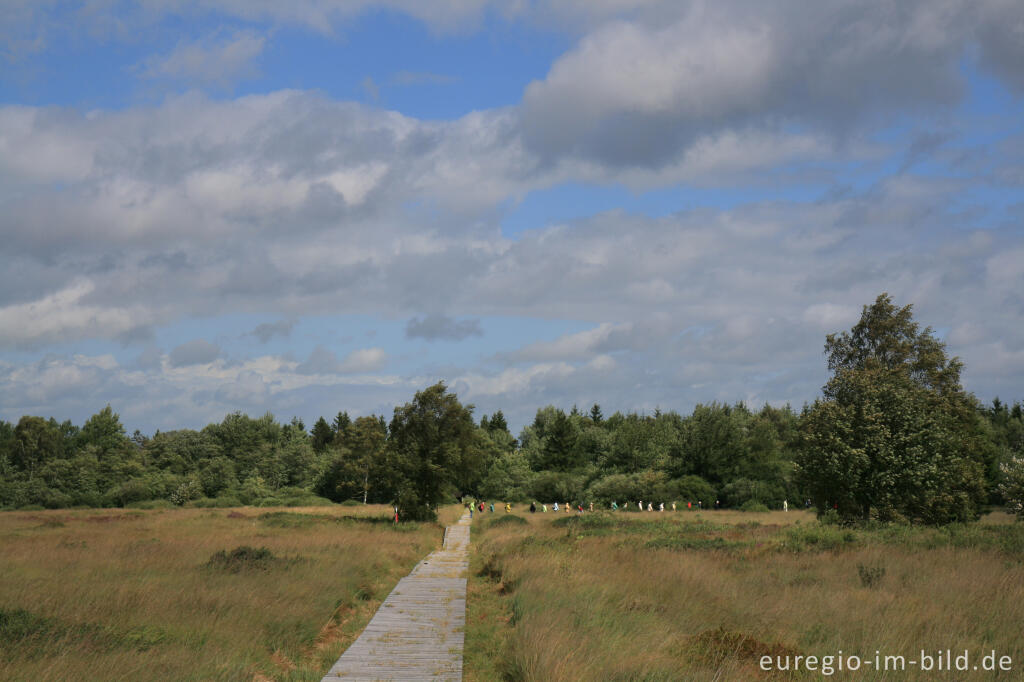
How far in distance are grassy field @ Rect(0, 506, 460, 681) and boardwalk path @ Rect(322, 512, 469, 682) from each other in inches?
18.1

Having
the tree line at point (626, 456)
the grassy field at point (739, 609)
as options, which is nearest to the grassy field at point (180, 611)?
the grassy field at point (739, 609)

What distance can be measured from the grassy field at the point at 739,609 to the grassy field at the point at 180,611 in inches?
105

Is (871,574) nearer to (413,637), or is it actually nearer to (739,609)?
(739,609)

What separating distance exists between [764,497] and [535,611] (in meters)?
58.6

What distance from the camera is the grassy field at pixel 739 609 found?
8.48 m

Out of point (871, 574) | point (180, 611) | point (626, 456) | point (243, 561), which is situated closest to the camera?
point (180, 611)

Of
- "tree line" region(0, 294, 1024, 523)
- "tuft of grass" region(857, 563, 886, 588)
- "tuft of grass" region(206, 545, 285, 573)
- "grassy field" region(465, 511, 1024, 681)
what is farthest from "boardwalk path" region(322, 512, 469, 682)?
"tree line" region(0, 294, 1024, 523)

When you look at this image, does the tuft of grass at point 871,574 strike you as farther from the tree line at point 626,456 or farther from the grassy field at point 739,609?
the tree line at point 626,456

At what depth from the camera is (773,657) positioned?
354 inches

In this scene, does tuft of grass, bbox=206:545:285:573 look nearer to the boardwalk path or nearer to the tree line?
the boardwalk path

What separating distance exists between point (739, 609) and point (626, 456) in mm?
67664

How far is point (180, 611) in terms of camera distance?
10.7 meters

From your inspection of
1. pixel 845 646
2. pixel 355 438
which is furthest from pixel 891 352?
pixel 355 438

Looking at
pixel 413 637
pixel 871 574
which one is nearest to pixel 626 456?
pixel 871 574
